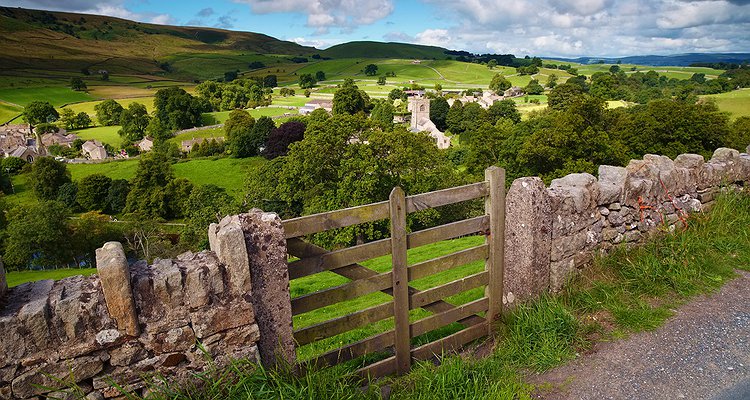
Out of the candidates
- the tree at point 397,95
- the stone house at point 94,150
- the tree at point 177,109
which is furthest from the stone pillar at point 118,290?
the tree at point 397,95

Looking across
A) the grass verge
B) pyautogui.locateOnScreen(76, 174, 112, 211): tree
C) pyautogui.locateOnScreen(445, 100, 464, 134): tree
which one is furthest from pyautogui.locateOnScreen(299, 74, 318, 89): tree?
the grass verge

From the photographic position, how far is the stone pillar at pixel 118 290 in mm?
3574

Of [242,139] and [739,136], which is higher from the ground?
[739,136]

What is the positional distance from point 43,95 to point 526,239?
163m

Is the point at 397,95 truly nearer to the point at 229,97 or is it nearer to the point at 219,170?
the point at 229,97

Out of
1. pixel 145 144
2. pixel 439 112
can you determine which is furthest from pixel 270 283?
pixel 439 112

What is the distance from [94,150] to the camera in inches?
3649

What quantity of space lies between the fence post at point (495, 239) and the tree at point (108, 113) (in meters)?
133

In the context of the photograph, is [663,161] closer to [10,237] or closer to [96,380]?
[96,380]

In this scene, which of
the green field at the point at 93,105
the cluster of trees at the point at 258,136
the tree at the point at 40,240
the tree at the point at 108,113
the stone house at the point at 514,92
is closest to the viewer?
the tree at the point at 40,240

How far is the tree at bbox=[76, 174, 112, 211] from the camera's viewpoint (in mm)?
67438

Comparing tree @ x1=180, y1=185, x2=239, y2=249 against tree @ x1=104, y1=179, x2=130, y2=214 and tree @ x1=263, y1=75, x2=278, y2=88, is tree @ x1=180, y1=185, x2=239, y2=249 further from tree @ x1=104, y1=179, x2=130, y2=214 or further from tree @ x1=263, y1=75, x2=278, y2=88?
tree @ x1=263, y1=75, x2=278, y2=88

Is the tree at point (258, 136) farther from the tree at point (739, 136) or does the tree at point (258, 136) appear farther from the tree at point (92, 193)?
the tree at point (739, 136)

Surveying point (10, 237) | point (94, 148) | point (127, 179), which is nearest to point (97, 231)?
point (10, 237)
